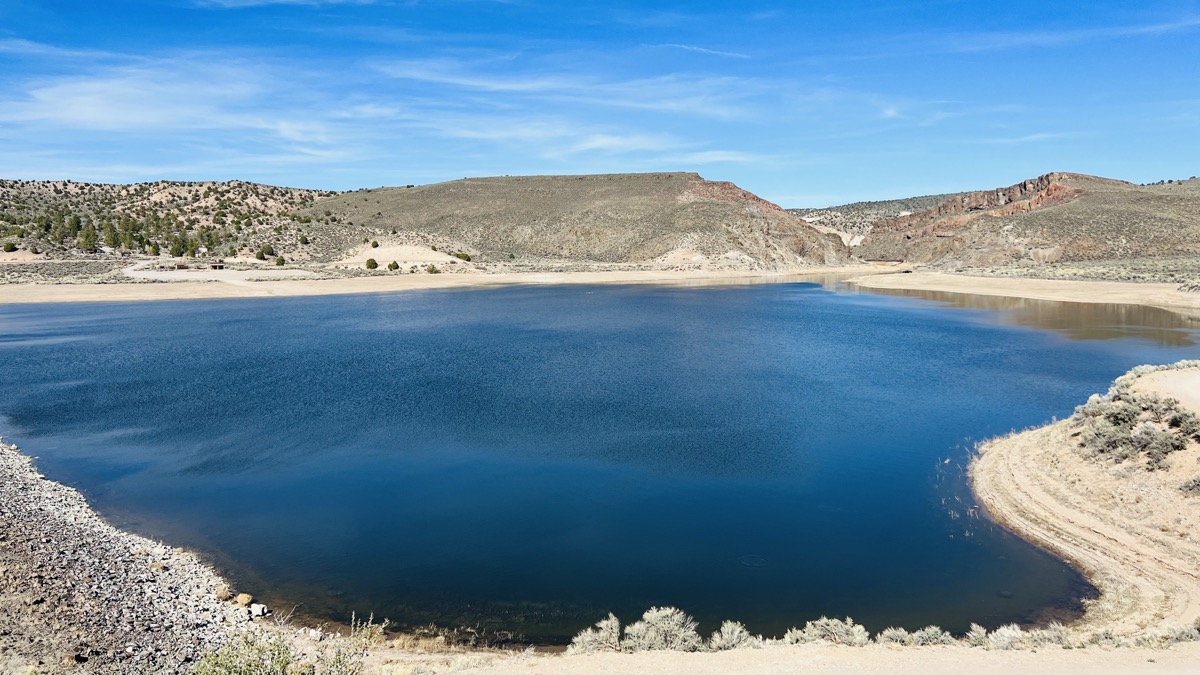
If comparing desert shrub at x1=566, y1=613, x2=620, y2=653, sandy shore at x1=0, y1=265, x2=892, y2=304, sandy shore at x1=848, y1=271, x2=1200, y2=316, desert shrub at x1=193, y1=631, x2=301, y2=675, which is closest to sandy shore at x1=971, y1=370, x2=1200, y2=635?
desert shrub at x1=566, y1=613, x2=620, y2=653

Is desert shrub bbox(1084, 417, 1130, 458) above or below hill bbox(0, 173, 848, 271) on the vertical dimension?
below

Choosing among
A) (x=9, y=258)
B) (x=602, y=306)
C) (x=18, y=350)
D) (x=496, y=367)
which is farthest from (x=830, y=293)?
(x=9, y=258)

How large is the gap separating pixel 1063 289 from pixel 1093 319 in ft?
69.1

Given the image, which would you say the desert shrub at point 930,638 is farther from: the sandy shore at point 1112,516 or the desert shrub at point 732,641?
the sandy shore at point 1112,516

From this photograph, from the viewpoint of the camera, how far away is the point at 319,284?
77812 mm

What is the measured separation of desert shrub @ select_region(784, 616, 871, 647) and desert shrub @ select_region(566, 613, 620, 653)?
2220mm

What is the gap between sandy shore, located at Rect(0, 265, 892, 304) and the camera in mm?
65875

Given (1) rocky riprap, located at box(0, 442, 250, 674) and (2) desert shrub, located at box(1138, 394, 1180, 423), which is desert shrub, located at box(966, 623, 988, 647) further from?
(2) desert shrub, located at box(1138, 394, 1180, 423)

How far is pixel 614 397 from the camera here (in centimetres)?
2666

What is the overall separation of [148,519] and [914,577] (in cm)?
1471

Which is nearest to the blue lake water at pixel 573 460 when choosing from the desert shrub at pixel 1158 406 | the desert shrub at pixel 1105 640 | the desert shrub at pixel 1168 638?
the desert shrub at pixel 1105 640

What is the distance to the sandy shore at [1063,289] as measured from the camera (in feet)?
179

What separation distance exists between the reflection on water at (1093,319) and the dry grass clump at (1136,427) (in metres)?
22.0

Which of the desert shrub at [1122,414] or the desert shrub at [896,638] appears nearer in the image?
the desert shrub at [896,638]
